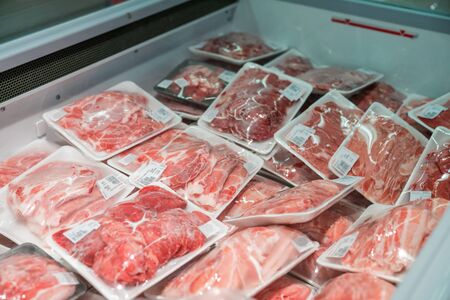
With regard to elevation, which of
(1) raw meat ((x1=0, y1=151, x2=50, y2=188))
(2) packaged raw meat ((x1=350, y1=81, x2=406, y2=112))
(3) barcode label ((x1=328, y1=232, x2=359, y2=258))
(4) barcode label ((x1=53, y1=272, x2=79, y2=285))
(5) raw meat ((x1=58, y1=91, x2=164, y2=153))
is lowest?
(1) raw meat ((x1=0, y1=151, x2=50, y2=188))

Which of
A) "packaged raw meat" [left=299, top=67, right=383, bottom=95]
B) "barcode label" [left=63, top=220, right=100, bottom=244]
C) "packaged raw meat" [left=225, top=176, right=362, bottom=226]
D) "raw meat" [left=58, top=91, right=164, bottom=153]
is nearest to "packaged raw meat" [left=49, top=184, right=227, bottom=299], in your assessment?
"barcode label" [left=63, top=220, right=100, bottom=244]

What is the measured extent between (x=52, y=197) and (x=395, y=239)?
1.24 m

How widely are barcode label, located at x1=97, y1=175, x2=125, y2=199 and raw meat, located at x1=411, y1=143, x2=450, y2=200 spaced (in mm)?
1194

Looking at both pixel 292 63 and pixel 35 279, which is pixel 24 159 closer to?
pixel 35 279

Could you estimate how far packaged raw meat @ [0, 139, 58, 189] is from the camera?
2098mm

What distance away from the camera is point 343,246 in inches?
65.6

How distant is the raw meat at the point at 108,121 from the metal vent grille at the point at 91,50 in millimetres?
180

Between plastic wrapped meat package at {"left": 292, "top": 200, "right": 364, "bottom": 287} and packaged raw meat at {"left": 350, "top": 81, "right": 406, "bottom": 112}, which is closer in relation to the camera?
plastic wrapped meat package at {"left": 292, "top": 200, "right": 364, "bottom": 287}

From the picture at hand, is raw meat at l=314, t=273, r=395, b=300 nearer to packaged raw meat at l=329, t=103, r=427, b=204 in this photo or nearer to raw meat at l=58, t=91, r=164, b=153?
packaged raw meat at l=329, t=103, r=427, b=204

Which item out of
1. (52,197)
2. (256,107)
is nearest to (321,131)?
(256,107)

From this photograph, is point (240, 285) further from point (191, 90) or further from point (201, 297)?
point (191, 90)

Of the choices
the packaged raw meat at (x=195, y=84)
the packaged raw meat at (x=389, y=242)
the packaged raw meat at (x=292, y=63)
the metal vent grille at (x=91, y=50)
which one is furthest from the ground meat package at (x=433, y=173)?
the metal vent grille at (x=91, y=50)

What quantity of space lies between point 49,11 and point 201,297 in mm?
1713

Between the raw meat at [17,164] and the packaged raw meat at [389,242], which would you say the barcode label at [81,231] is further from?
the packaged raw meat at [389,242]
